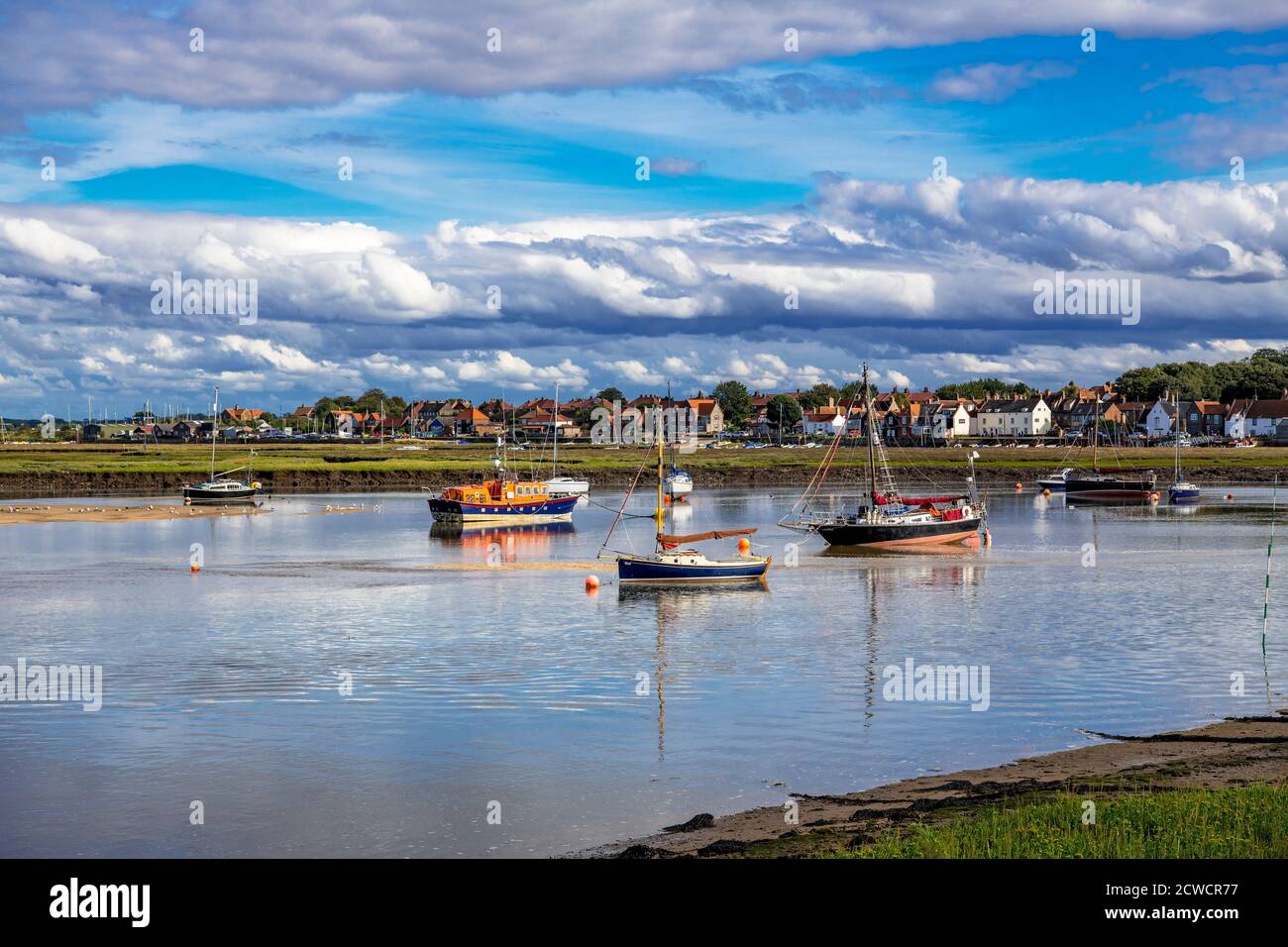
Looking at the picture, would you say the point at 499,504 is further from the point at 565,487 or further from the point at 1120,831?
the point at 1120,831

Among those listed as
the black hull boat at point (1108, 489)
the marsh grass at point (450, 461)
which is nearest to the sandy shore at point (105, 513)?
the marsh grass at point (450, 461)

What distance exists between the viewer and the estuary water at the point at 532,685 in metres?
23.8

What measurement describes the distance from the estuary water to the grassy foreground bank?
75.2 meters

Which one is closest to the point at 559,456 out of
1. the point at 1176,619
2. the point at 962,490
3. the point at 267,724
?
the point at 962,490

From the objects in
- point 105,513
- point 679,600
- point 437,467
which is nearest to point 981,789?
point 679,600

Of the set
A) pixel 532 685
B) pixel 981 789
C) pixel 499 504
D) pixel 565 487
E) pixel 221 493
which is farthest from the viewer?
pixel 565 487

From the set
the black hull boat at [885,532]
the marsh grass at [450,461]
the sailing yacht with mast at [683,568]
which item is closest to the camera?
the sailing yacht with mast at [683,568]

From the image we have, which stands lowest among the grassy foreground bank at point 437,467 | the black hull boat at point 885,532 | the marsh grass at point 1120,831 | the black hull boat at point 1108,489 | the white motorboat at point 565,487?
the marsh grass at point 1120,831

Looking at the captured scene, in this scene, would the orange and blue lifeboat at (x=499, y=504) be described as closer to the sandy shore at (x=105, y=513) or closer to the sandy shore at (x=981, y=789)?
the sandy shore at (x=105, y=513)

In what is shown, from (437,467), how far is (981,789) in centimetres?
14547

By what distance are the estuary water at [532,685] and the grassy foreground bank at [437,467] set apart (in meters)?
75.2

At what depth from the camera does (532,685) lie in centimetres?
3641
